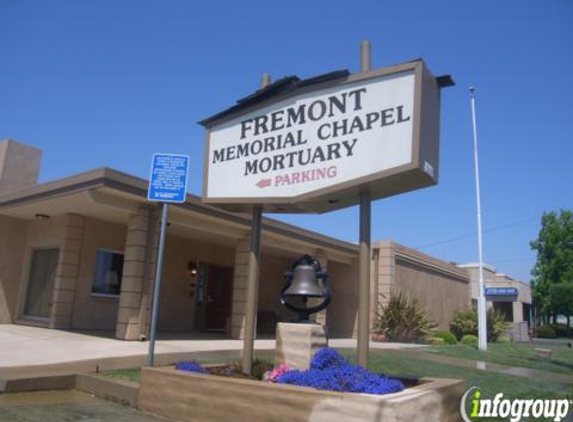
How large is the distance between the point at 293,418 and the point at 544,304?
204 ft

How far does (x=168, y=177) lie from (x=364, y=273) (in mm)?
3210

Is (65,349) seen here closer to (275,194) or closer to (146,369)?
(146,369)

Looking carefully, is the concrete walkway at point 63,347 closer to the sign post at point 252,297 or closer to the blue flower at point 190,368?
the blue flower at point 190,368

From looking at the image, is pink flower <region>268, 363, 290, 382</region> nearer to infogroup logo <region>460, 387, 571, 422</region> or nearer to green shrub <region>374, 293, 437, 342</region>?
infogroup logo <region>460, 387, 571, 422</region>

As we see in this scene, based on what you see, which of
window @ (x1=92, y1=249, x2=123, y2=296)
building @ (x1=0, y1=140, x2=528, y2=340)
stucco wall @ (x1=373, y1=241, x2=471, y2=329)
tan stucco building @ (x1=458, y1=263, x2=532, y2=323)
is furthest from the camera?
tan stucco building @ (x1=458, y1=263, x2=532, y2=323)

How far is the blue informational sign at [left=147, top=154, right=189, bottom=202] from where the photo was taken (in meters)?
7.46

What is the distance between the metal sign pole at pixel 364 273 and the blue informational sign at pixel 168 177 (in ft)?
8.64

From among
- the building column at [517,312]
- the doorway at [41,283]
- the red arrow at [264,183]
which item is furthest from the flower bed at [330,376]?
the building column at [517,312]

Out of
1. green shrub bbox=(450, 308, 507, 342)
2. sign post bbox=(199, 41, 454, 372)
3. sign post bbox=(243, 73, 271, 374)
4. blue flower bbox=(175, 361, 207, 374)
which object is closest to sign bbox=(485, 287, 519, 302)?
green shrub bbox=(450, 308, 507, 342)

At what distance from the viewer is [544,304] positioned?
59.3 meters

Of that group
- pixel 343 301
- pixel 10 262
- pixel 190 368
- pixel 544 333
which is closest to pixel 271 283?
pixel 343 301

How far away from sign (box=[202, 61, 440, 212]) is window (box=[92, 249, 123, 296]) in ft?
28.5

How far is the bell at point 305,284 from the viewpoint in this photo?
22.6 ft

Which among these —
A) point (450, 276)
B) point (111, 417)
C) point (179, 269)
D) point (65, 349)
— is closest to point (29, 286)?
point (179, 269)
